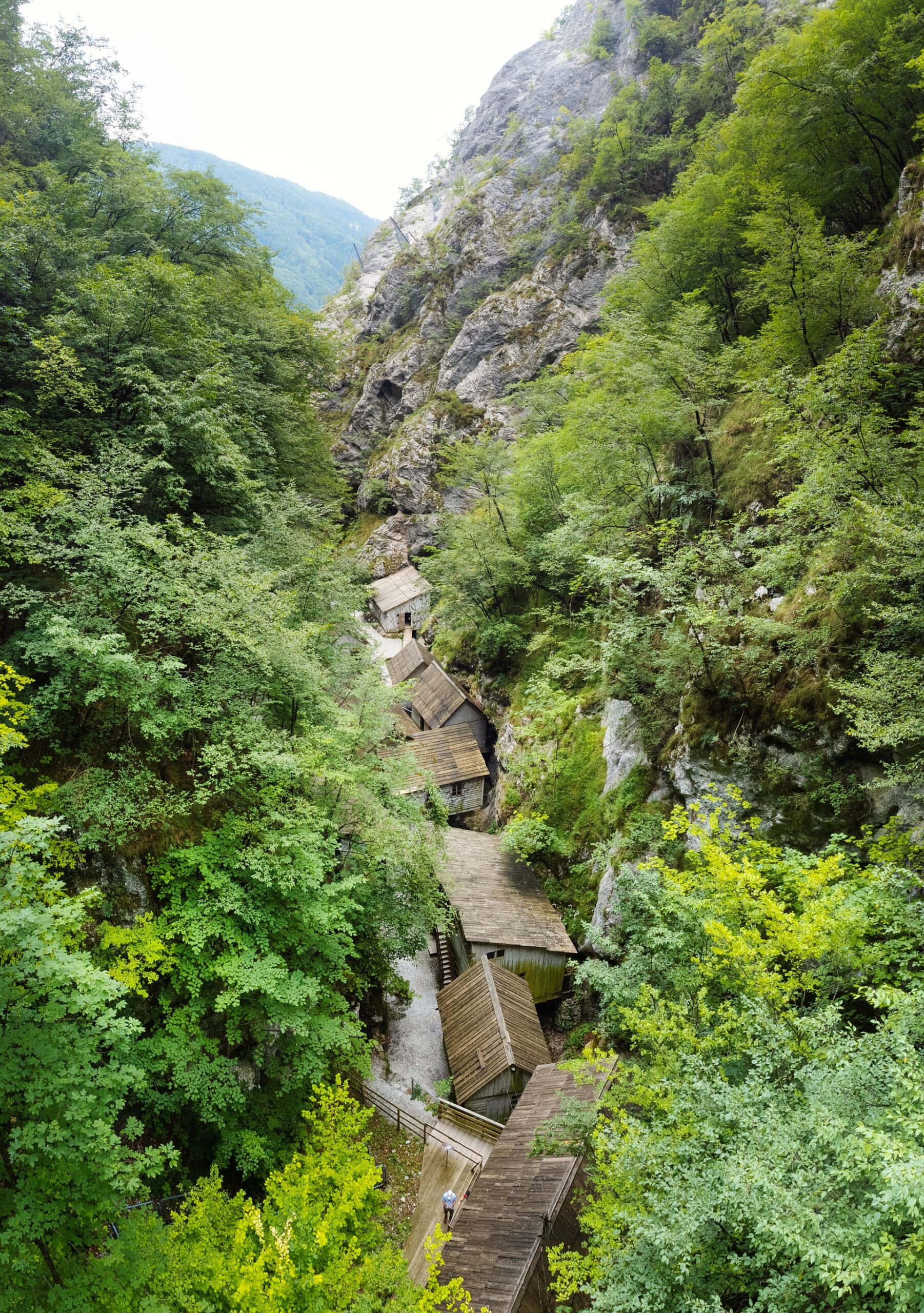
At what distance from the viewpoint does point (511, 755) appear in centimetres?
2777

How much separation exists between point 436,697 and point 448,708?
1.81m

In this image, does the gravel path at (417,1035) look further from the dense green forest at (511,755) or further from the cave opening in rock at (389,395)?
the cave opening in rock at (389,395)

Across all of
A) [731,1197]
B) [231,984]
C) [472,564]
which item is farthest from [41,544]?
[472,564]

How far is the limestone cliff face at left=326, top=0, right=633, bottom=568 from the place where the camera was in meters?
52.6

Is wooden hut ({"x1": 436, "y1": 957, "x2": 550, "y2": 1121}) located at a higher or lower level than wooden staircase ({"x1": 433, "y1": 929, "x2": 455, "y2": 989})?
higher

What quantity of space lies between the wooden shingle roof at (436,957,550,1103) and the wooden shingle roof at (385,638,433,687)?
845 inches

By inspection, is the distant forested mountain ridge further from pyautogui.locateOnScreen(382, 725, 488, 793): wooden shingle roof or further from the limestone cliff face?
pyautogui.locateOnScreen(382, 725, 488, 793): wooden shingle roof

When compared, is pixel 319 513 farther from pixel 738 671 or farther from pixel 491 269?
pixel 491 269

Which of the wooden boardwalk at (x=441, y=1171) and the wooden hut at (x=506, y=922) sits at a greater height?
the wooden hut at (x=506, y=922)

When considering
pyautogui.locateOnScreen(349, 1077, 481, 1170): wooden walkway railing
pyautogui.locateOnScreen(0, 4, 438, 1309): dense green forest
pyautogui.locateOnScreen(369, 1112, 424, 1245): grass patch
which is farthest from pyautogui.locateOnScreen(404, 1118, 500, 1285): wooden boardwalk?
pyautogui.locateOnScreen(0, 4, 438, 1309): dense green forest

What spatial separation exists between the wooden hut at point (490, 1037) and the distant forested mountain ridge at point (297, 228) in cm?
12285

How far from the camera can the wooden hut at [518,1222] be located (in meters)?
11.5

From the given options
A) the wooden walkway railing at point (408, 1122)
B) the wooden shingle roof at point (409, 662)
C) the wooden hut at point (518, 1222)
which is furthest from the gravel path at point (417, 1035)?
the wooden shingle roof at point (409, 662)

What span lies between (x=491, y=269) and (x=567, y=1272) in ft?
237
